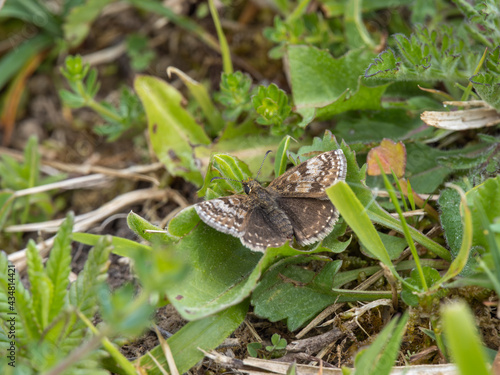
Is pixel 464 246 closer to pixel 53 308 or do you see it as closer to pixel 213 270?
pixel 213 270

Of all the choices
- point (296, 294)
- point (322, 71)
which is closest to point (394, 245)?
point (296, 294)

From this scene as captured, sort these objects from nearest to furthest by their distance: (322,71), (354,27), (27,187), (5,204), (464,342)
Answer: (464,342) → (322,71) → (5,204) → (354,27) → (27,187)

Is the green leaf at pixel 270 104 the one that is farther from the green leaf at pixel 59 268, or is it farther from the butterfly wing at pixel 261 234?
the green leaf at pixel 59 268

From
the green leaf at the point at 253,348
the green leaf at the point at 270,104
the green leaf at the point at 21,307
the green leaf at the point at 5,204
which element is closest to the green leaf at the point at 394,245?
the green leaf at the point at 253,348

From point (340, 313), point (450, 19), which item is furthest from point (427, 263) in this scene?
point (450, 19)

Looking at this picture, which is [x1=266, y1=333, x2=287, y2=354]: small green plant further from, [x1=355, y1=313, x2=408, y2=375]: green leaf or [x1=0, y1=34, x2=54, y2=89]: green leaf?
[x1=0, y1=34, x2=54, y2=89]: green leaf

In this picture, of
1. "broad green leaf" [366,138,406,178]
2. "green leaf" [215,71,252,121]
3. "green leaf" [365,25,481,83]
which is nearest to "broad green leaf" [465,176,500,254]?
"broad green leaf" [366,138,406,178]

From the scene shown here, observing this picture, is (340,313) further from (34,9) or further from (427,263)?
(34,9)
